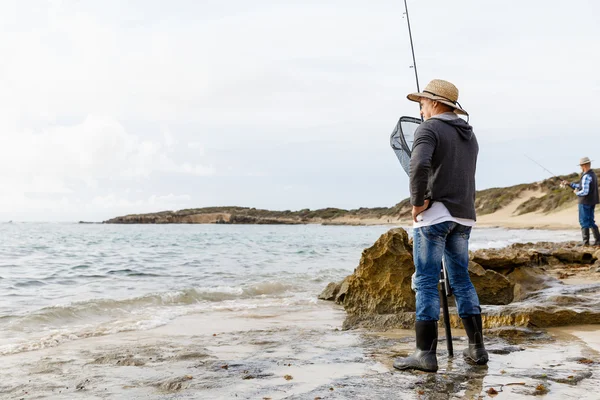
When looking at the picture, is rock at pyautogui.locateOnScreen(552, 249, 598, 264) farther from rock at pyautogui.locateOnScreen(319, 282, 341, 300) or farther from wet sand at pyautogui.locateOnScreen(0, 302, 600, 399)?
wet sand at pyautogui.locateOnScreen(0, 302, 600, 399)

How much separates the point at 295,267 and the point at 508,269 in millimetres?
7742

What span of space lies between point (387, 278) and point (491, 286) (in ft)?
4.45

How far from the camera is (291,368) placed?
4.11 m

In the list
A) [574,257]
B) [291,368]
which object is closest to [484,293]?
[291,368]

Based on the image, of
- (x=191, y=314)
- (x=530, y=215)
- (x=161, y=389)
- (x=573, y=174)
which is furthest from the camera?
(x=573, y=174)

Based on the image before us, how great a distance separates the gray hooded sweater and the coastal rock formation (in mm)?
2052

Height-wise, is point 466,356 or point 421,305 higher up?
point 421,305

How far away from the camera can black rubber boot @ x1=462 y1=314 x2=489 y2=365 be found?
13.1 feet

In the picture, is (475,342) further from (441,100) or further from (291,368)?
(441,100)

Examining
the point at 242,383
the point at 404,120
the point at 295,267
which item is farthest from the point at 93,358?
the point at 295,267

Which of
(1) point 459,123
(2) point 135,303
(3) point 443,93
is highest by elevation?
(3) point 443,93

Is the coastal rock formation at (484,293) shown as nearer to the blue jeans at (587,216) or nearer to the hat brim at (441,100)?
the hat brim at (441,100)

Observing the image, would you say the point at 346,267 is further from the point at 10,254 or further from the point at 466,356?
the point at 10,254

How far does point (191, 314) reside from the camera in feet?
25.3
